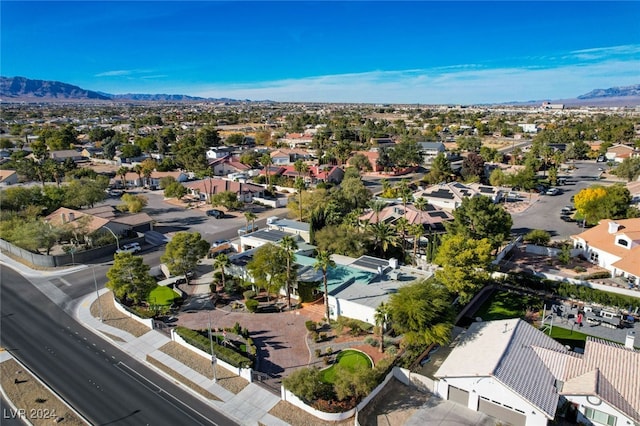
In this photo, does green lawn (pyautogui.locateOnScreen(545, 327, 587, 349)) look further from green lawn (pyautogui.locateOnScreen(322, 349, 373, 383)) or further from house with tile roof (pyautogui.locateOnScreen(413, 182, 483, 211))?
house with tile roof (pyautogui.locateOnScreen(413, 182, 483, 211))

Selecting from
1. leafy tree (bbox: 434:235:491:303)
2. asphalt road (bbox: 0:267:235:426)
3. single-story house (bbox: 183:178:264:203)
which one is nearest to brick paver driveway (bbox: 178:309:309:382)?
asphalt road (bbox: 0:267:235:426)

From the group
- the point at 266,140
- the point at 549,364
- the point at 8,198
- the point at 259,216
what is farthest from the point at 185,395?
the point at 266,140

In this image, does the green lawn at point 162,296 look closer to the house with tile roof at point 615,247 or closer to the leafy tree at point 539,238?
the leafy tree at point 539,238

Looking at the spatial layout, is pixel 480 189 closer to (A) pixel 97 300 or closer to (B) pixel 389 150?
(B) pixel 389 150

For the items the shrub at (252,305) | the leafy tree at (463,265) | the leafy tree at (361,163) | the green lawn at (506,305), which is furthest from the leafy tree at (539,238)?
the leafy tree at (361,163)

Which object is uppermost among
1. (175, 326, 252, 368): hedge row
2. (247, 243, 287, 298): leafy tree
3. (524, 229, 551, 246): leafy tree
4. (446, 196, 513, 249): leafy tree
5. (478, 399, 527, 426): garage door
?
(446, 196, 513, 249): leafy tree

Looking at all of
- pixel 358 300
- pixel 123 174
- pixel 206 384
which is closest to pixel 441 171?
pixel 358 300
